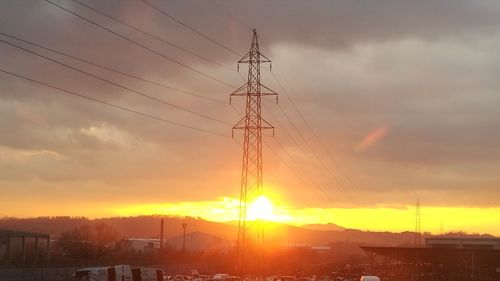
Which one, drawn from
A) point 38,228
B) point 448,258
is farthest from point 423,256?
point 38,228

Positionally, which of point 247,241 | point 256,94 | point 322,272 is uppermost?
point 256,94

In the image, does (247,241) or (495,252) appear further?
(495,252)

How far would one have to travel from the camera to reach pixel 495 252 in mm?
97938

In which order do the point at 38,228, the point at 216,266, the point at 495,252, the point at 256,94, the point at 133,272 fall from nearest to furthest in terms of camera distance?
1. the point at 256,94
2. the point at 133,272
3. the point at 495,252
4. the point at 216,266
5. the point at 38,228

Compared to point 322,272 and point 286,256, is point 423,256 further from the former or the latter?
point 286,256

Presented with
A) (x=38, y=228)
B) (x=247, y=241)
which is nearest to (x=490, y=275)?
(x=247, y=241)

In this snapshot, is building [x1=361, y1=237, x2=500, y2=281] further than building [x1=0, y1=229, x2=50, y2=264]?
Yes

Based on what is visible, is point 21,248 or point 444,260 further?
point 444,260

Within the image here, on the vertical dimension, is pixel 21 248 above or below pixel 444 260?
above

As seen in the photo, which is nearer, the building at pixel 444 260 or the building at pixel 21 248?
the building at pixel 21 248

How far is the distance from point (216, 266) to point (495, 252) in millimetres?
46519

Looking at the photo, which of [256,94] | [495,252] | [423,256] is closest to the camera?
[256,94]

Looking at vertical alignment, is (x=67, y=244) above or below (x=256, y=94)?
below

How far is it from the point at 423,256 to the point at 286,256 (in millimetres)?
50519
